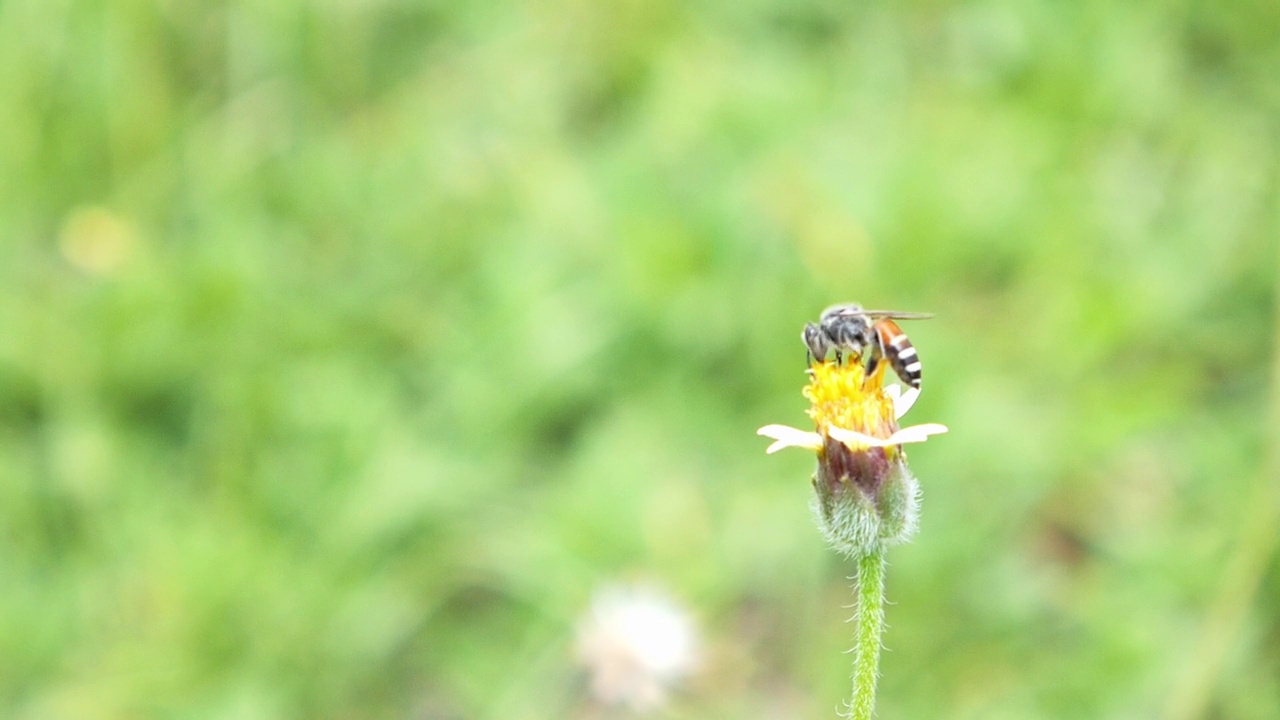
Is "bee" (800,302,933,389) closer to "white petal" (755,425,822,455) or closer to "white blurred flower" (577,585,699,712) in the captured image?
"white petal" (755,425,822,455)

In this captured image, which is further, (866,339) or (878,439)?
(866,339)

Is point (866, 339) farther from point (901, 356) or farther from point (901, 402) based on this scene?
point (901, 402)

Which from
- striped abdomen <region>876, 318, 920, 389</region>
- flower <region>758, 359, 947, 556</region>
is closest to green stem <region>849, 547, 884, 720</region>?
flower <region>758, 359, 947, 556</region>

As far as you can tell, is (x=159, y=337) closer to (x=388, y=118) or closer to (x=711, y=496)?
(x=388, y=118)

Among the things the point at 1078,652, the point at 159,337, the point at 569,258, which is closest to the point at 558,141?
the point at 569,258

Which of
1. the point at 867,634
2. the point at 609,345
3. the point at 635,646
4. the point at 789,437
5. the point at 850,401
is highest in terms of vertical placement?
the point at 609,345

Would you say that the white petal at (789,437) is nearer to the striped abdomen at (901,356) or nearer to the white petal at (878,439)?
the white petal at (878,439)

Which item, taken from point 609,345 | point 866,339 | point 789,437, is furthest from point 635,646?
point 789,437
